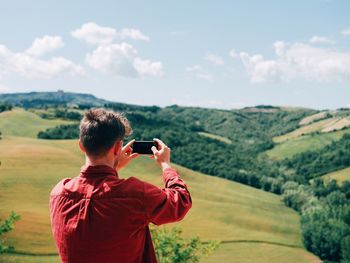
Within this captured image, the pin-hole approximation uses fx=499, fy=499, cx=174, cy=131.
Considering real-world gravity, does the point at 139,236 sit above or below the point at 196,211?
above

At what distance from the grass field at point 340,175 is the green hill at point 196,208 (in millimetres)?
24810

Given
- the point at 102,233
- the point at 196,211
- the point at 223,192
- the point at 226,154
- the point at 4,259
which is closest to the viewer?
the point at 102,233

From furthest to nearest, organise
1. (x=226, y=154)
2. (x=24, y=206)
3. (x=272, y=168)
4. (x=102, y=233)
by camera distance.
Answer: (x=226, y=154), (x=272, y=168), (x=24, y=206), (x=102, y=233)

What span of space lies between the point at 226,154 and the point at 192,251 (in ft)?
389

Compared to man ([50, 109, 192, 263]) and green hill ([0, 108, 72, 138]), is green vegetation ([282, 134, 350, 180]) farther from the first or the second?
man ([50, 109, 192, 263])

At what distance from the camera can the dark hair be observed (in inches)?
149

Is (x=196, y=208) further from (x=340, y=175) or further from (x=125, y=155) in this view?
(x=125, y=155)

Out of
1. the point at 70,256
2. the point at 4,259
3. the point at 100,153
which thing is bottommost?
→ the point at 4,259

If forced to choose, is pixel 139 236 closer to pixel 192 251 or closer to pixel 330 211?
pixel 192 251

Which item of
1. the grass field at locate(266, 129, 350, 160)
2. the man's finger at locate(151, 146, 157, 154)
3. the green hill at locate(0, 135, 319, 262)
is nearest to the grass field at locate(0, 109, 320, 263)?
the green hill at locate(0, 135, 319, 262)

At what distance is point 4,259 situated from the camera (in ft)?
192

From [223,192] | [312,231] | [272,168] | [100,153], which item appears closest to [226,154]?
[272,168]

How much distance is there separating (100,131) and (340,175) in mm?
141832

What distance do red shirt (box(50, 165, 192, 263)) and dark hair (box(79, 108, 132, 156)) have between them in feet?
0.52
